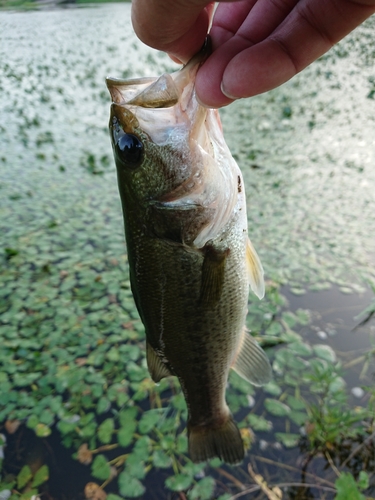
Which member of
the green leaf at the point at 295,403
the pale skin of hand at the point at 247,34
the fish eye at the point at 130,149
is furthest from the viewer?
the green leaf at the point at 295,403

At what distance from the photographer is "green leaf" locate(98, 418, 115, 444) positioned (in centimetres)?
229

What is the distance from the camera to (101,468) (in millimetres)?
2166

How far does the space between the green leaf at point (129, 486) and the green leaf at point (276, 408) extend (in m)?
0.86

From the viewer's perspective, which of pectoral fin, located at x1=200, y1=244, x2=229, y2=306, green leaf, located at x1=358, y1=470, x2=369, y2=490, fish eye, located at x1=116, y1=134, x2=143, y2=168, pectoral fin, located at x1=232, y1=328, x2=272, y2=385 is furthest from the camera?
green leaf, located at x1=358, y1=470, x2=369, y2=490

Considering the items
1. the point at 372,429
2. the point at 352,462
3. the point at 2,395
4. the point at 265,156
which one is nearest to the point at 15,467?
the point at 2,395

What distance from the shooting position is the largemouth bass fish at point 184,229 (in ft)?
3.91

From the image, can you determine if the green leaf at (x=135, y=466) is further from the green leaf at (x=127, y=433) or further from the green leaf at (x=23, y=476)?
the green leaf at (x=23, y=476)

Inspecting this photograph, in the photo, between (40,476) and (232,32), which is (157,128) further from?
(40,476)

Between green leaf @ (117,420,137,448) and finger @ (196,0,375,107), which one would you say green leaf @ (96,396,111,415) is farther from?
finger @ (196,0,375,107)

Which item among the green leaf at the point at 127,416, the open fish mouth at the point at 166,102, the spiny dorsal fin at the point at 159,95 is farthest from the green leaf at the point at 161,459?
the spiny dorsal fin at the point at 159,95

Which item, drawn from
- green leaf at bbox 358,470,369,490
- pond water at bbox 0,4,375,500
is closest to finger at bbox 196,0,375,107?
pond water at bbox 0,4,375,500

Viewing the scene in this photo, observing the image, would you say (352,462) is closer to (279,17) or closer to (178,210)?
(178,210)

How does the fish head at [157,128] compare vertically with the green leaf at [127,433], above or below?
above

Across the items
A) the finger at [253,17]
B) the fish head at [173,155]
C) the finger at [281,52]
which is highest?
the finger at [253,17]
